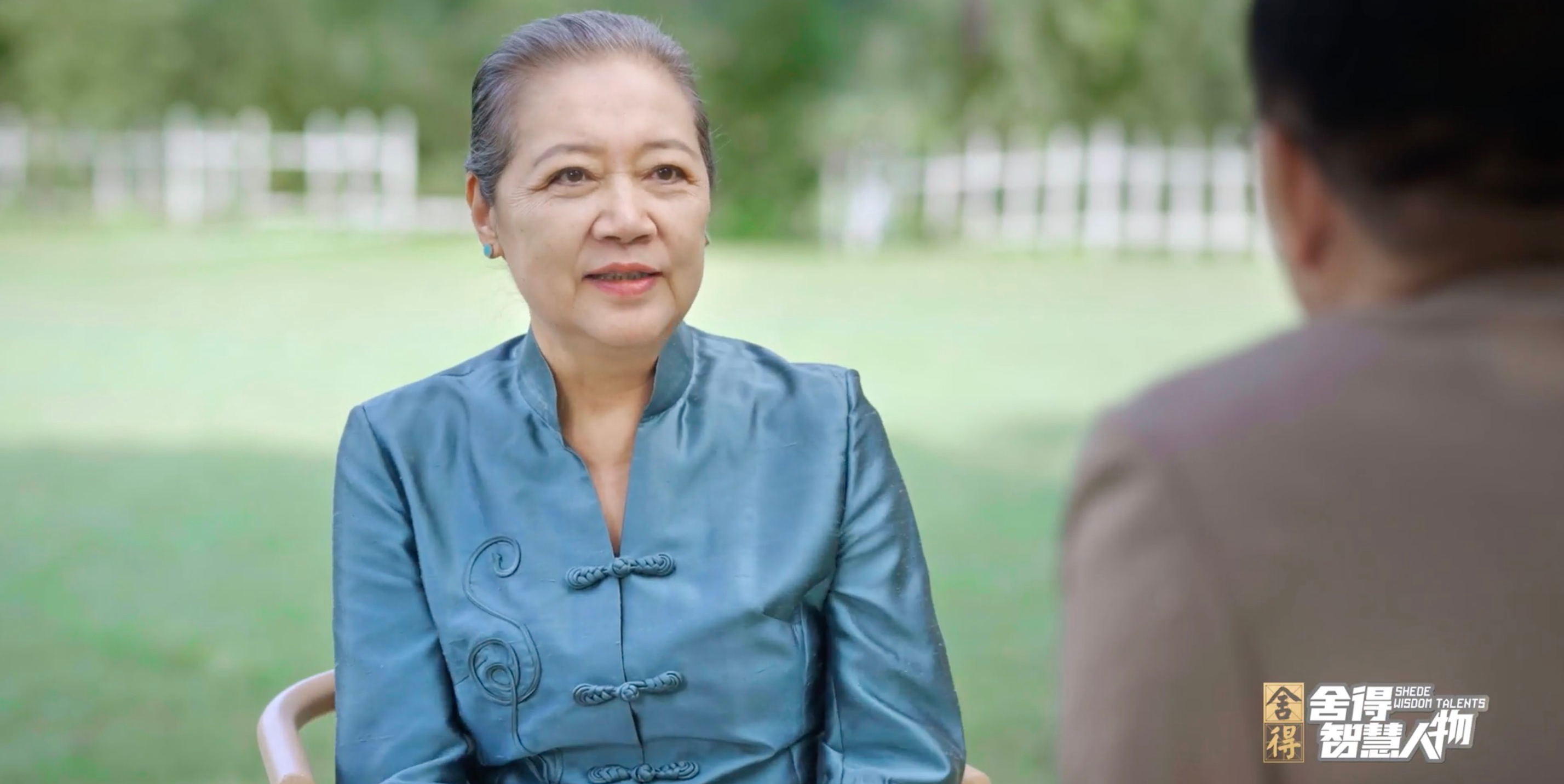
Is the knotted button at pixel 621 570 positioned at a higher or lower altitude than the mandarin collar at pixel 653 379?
lower

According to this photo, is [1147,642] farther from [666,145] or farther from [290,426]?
[290,426]

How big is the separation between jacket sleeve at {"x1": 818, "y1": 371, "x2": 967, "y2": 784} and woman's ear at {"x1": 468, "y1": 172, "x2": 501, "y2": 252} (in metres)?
0.48

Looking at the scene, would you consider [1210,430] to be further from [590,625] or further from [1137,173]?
[1137,173]

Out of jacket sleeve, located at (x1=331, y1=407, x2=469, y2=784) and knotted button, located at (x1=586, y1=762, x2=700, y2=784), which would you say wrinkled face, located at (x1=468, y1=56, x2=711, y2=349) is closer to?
jacket sleeve, located at (x1=331, y1=407, x2=469, y2=784)

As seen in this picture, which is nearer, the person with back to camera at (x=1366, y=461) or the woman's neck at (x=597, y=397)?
the person with back to camera at (x=1366, y=461)

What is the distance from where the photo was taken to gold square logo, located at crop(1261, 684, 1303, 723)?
3.16 feet

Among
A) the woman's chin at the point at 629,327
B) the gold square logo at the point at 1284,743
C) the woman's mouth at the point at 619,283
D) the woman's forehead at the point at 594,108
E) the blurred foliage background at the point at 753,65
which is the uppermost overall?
the blurred foliage background at the point at 753,65

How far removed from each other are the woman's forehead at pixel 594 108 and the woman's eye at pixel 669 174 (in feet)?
0.09

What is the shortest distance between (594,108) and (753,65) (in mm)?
22938

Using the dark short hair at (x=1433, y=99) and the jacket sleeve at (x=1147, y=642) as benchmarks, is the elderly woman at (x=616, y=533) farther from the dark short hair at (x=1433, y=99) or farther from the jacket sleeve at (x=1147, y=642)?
the dark short hair at (x=1433, y=99)

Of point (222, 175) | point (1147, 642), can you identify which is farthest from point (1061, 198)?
point (1147, 642)

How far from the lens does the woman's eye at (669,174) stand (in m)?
1.96

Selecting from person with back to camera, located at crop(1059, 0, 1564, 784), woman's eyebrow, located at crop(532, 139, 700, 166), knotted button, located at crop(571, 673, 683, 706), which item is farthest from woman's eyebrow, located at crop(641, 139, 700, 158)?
person with back to camera, located at crop(1059, 0, 1564, 784)

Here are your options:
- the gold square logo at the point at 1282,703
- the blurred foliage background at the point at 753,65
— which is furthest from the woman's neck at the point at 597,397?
the blurred foliage background at the point at 753,65
